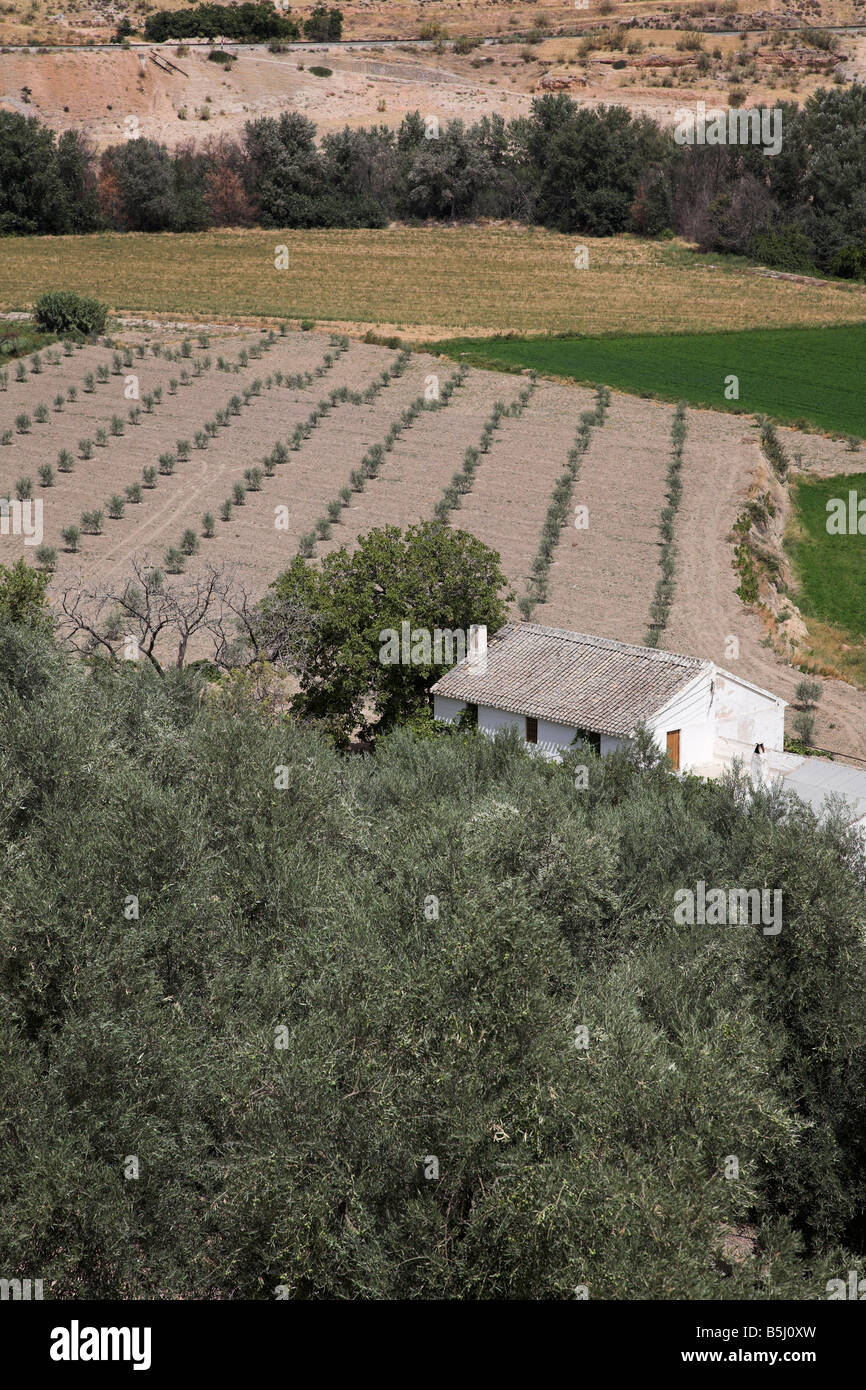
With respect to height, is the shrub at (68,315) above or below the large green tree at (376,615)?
above

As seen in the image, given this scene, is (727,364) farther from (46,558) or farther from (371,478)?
(46,558)

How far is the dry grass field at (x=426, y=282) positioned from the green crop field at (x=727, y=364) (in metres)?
2.10

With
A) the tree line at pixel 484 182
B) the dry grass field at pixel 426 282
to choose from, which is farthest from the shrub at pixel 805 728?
the tree line at pixel 484 182

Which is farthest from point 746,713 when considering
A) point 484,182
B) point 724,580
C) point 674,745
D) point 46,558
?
point 484,182

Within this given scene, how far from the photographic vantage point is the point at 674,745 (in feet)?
87.1

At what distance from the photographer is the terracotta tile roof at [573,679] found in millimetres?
26312

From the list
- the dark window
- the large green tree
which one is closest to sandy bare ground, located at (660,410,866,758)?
the dark window

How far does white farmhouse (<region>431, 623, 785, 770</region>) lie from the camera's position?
2625 centimetres

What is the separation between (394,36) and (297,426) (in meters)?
91.7

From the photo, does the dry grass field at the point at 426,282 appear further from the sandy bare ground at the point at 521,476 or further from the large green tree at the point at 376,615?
the large green tree at the point at 376,615

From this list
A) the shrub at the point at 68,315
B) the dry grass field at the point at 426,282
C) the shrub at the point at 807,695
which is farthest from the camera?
the dry grass field at the point at 426,282

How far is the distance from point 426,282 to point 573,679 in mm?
51061

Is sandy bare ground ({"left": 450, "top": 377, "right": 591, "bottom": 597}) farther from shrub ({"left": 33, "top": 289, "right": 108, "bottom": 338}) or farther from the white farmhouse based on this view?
shrub ({"left": 33, "top": 289, "right": 108, "bottom": 338})

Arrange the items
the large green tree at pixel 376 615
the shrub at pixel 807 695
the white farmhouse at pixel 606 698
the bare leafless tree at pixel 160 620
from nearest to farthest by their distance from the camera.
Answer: the white farmhouse at pixel 606 698 → the large green tree at pixel 376 615 → the bare leafless tree at pixel 160 620 → the shrub at pixel 807 695
